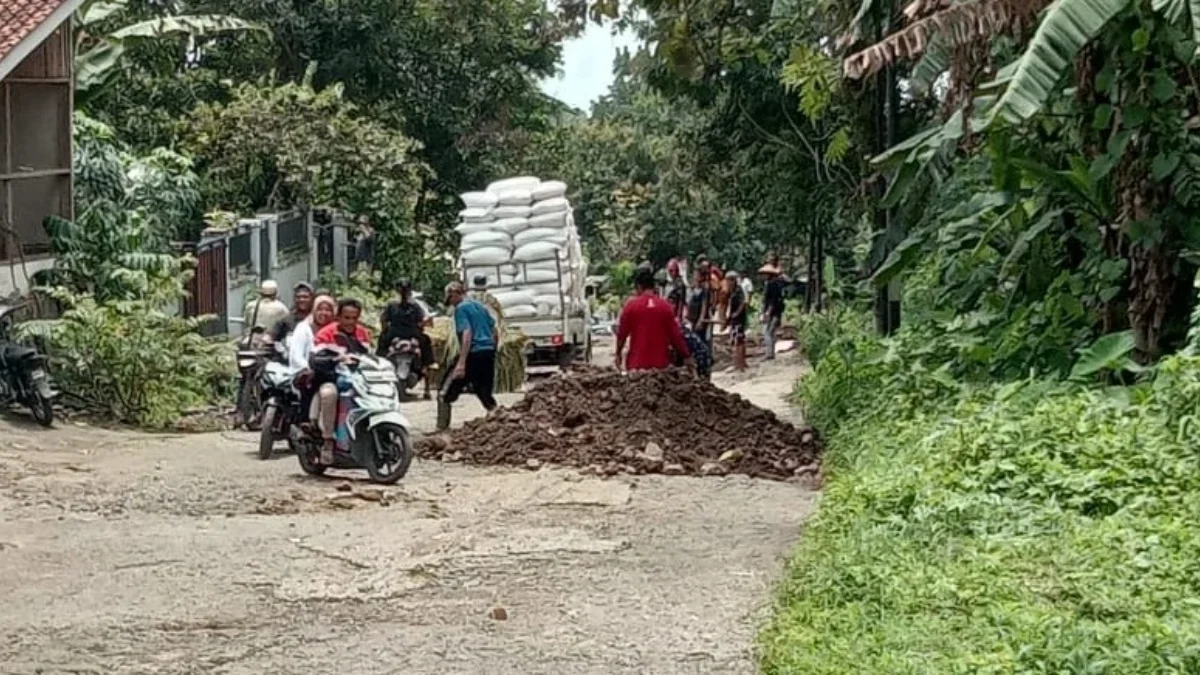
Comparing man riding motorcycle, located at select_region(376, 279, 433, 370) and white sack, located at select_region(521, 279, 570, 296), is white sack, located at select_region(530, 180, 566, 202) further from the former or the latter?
man riding motorcycle, located at select_region(376, 279, 433, 370)

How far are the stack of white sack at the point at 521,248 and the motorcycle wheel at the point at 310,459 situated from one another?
14255mm

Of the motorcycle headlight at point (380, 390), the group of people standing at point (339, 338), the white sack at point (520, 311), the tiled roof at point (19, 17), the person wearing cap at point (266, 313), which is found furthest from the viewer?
the white sack at point (520, 311)


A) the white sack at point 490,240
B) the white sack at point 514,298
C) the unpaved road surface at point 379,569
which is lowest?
the unpaved road surface at point 379,569

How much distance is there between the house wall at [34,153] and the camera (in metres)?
19.1

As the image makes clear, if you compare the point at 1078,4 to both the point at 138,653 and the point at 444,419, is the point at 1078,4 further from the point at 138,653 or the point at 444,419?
the point at 444,419

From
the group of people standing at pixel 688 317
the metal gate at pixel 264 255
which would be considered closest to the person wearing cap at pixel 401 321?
the group of people standing at pixel 688 317

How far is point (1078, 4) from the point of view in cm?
1019

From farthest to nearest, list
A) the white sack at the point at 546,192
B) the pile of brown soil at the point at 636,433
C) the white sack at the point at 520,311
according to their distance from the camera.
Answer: the white sack at the point at 546,192 < the white sack at the point at 520,311 < the pile of brown soil at the point at 636,433

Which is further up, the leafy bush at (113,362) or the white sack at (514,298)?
the white sack at (514,298)

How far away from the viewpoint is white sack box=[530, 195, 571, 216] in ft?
91.8

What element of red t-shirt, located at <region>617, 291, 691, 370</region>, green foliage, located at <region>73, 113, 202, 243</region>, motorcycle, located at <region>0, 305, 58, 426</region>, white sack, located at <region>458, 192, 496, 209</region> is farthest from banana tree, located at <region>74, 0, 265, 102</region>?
red t-shirt, located at <region>617, 291, 691, 370</region>

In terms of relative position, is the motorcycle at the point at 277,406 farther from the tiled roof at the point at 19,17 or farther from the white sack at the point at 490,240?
the white sack at the point at 490,240

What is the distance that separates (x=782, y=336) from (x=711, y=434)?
72.0 feet

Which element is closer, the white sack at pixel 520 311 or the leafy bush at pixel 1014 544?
the leafy bush at pixel 1014 544
